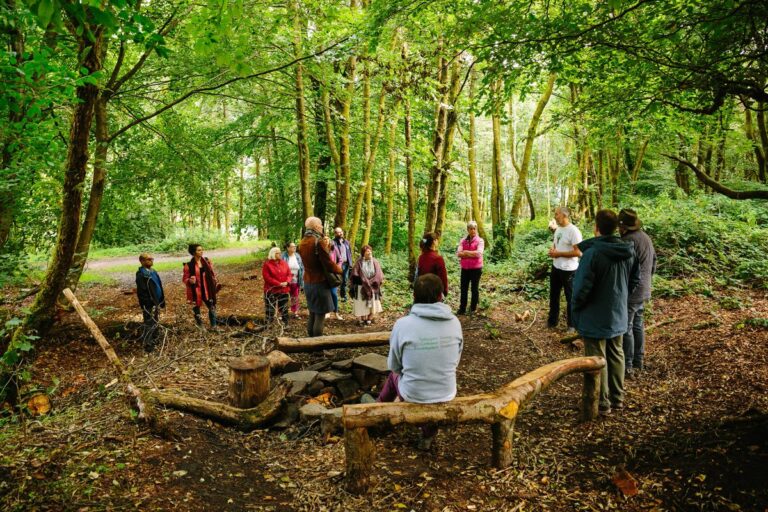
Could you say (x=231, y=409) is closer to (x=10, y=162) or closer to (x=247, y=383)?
(x=247, y=383)

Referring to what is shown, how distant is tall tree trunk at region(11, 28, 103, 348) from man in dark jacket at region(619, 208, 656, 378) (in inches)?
274

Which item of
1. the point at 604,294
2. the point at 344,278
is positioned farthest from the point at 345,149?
the point at 604,294

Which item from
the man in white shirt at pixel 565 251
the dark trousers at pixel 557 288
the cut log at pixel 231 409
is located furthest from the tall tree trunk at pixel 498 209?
the cut log at pixel 231 409

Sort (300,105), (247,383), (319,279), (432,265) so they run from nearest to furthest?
(247,383), (319,279), (432,265), (300,105)

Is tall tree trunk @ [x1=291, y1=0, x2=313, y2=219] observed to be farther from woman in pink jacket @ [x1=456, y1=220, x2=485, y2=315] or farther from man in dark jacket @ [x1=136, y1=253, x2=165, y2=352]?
woman in pink jacket @ [x1=456, y1=220, x2=485, y2=315]

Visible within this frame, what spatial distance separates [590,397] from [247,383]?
376 centimetres

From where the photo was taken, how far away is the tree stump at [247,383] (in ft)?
15.7

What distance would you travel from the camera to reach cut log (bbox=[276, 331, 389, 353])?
6141 millimetres

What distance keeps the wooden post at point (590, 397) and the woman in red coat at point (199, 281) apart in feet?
21.5

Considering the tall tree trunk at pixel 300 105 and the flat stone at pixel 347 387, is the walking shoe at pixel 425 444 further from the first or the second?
the tall tree trunk at pixel 300 105

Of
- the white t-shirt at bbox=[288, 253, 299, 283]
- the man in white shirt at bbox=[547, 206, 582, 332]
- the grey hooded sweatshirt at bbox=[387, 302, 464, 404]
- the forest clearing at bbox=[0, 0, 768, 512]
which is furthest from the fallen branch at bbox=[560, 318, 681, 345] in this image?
the white t-shirt at bbox=[288, 253, 299, 283]

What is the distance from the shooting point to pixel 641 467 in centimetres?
351

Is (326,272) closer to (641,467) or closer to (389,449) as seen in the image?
(389,449)

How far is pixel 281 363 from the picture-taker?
5.90 meters
